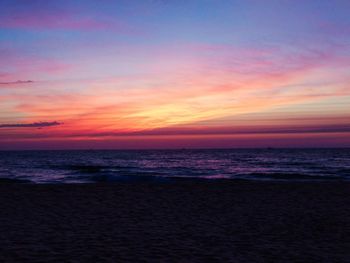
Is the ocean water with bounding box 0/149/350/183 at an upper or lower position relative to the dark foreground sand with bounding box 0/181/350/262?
lower

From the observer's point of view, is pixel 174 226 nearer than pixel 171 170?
Yes

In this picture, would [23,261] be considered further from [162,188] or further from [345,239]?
[162,188]

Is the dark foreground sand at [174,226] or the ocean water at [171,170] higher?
the dark foreground sand at [174,226]

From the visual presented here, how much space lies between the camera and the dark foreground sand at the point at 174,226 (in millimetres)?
8641

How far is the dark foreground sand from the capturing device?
8.64m

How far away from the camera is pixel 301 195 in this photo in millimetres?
19094

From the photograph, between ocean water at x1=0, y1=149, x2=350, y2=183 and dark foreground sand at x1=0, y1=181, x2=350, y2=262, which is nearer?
dark foreground sand at x1=0, y1=181, x2=350, y2=262

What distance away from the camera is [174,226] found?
11.8 metres

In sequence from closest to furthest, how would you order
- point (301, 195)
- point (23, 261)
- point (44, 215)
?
point (23, 261), point (44, 215), point (301, 195)

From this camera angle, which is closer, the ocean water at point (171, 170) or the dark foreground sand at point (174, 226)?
the dark foreground sand at point (174, 226)

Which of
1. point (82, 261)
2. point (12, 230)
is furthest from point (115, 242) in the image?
point (12, 230)

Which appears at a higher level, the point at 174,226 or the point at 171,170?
the point at 174,226

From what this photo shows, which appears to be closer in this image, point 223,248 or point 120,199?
point 223,248

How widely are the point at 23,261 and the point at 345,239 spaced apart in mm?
7933
